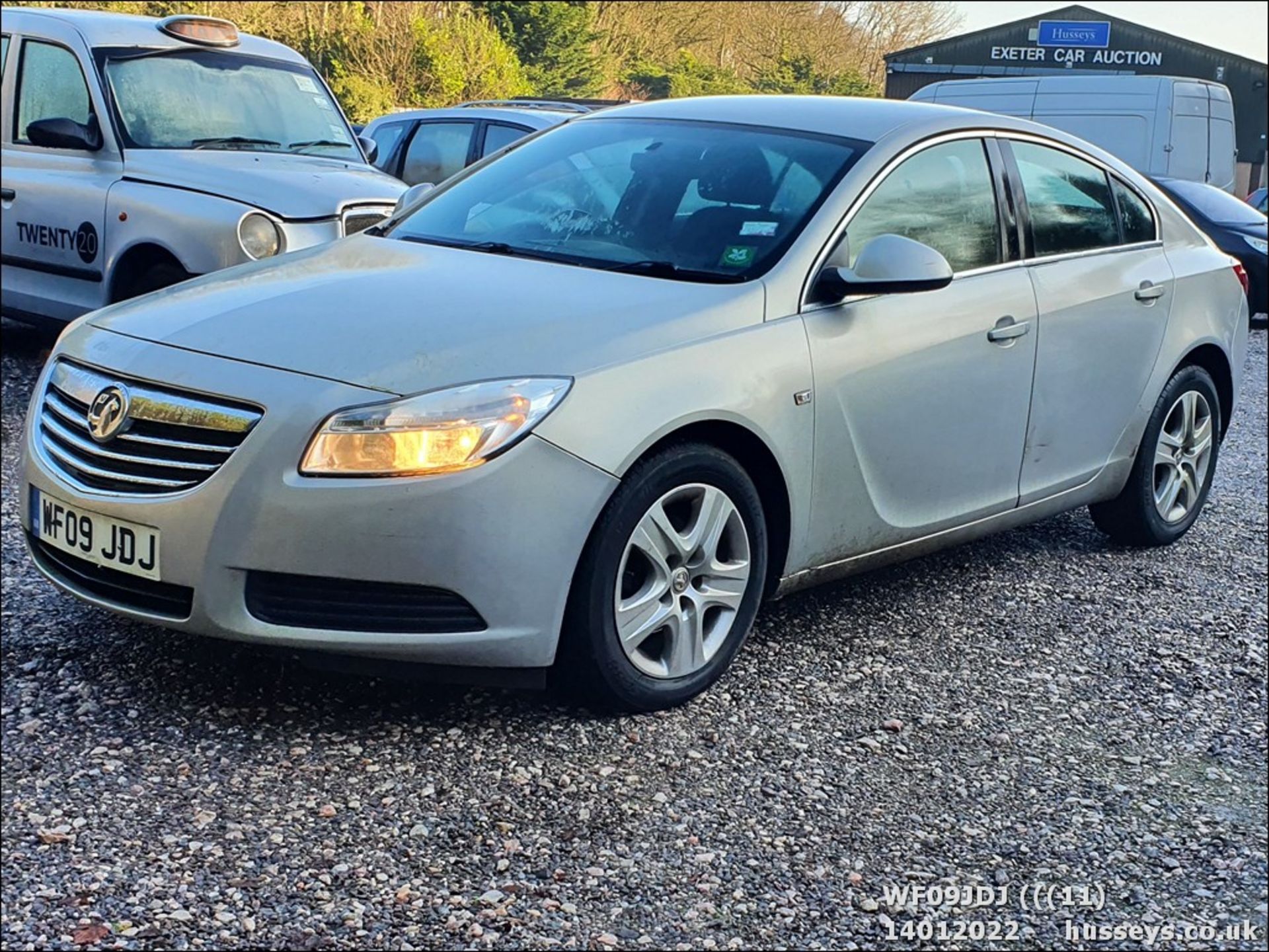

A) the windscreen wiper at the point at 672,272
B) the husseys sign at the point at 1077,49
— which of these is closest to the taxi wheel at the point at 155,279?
the windscreen wiper at the point at 672,272

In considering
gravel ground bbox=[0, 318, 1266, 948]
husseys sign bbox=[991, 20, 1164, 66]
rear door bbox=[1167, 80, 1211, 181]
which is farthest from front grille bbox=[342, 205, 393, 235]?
husseys sign bbox=[991, 20, 1164, 66]

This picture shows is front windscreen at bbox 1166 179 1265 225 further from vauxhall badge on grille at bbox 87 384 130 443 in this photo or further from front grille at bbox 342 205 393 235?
vauxhall badge on grille at bbox 87 384 130 443

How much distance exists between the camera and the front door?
420 cm

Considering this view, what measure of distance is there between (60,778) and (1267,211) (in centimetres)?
1813

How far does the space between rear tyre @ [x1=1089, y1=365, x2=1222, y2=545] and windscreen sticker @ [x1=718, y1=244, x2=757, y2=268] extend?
2061mm

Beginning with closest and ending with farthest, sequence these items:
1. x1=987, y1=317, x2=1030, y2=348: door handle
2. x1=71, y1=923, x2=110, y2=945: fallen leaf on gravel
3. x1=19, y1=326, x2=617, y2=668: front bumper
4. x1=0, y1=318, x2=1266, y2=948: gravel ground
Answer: x1=71, y1=923, x2=110, y2=945: fallen leaf on gravel → x1=0, y1=318, x2=1266, y2=948: gravel ground → x1=19, y1=326, x2=617, y2=668: front bumper → x1=987, y1=317, x2=1030, y2=348: door handle

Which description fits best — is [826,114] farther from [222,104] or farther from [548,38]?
[548,38]

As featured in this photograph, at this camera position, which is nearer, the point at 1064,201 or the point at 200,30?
the point at 1064,201

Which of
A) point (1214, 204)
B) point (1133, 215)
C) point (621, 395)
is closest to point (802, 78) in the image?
point (1214, 204)

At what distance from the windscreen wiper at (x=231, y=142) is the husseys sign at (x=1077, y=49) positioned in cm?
3331

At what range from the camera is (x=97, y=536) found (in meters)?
3.65

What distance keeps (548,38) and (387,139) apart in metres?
16.1

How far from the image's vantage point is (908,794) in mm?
3514

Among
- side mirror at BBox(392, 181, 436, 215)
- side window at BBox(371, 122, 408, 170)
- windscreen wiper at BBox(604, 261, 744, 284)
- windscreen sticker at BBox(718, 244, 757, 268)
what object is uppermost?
windscreen sticker at BBox(718, 244, 757, 268)
